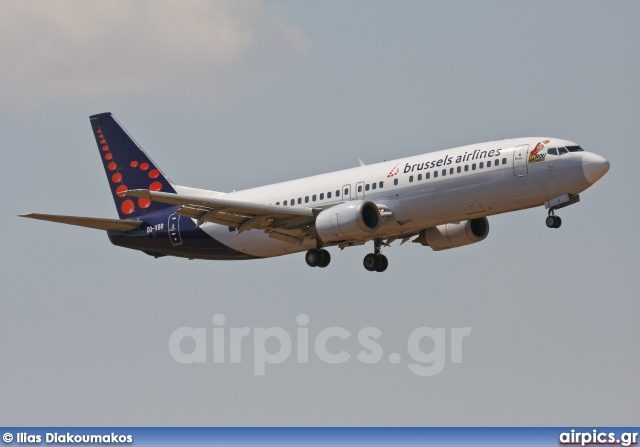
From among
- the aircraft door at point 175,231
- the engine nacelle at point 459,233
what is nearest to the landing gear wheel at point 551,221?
the engine nacelle at point 459,233

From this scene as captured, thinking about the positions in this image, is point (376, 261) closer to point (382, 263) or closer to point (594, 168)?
point (382, 263)

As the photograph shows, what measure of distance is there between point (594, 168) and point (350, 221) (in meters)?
10.3

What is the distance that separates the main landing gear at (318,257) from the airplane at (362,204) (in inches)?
1.8

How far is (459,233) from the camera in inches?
2788

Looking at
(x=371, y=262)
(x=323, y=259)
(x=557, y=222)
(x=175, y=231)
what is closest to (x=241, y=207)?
(x=323, y=259)

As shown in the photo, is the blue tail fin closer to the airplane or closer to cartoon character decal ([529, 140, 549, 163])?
the airplane

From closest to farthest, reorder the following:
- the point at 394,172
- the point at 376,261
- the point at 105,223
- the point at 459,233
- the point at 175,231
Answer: the point at 394,172, the point at 459,233, the point at 376,261, the point at 175,231, the point at 105,223

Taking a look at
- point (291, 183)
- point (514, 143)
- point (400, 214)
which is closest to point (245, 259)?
point (291, 183)

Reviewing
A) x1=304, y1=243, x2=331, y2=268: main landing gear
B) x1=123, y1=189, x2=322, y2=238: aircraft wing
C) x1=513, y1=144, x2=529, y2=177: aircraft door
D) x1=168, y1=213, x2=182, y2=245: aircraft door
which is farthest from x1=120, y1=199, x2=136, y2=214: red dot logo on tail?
x1=513, y1=144, x2=529, y2=177: aircraft door

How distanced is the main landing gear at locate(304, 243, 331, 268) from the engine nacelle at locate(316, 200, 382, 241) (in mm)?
3297

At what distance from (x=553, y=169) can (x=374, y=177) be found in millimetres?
8235

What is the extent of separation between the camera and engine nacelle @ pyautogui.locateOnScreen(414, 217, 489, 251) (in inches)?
2785

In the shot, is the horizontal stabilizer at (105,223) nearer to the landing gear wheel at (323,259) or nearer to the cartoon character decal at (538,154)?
the landing gear wheel at (323,259)

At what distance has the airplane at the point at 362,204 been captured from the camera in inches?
2527
